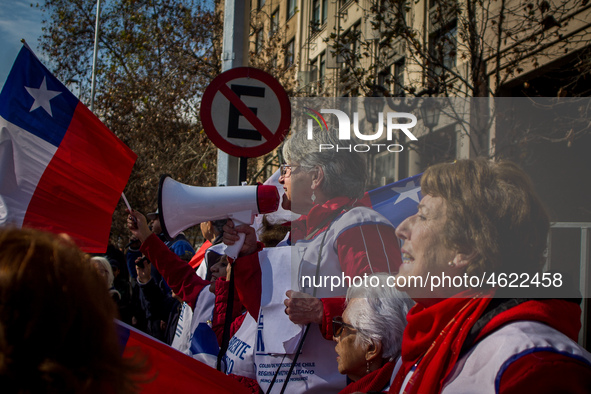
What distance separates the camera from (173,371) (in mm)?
2139

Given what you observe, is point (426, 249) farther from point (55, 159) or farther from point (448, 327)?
point (55, 159)

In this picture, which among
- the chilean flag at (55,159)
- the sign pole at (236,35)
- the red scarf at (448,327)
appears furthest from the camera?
the sign pole at (236,35)

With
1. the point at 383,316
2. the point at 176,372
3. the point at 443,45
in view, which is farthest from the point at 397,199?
A: the point at 443,45

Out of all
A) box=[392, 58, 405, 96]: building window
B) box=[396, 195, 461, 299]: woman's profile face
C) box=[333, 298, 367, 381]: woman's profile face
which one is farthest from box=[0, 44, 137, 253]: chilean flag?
box=[392, 58, 405, 96]: building window

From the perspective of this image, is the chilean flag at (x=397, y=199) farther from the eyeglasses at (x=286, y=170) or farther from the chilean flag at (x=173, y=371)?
the chilean flag at (x=173, y=371)

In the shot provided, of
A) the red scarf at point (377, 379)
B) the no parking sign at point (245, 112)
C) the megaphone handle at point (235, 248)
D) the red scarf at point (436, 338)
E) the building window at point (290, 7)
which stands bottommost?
the red scarf at point (377, 379)

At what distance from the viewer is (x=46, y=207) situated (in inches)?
127

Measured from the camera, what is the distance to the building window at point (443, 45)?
8.32 m

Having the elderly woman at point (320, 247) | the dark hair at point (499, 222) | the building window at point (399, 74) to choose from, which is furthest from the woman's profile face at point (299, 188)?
Result: the building window at point (399, 74)

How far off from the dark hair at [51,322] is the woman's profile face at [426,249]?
1029mm

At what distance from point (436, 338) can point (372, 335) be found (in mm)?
736

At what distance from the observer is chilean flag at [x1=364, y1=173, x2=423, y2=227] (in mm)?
2238

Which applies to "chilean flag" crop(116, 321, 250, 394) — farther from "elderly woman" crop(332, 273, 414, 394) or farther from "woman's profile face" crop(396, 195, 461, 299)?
"woman's profile face" crop(396, 195, 461, 299)

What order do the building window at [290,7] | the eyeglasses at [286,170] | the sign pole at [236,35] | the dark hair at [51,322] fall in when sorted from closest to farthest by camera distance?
the dark hair at [51,322]
the eyeglasses at [286,170]
the sign pole at [236,35]
the building window at [290,7]
